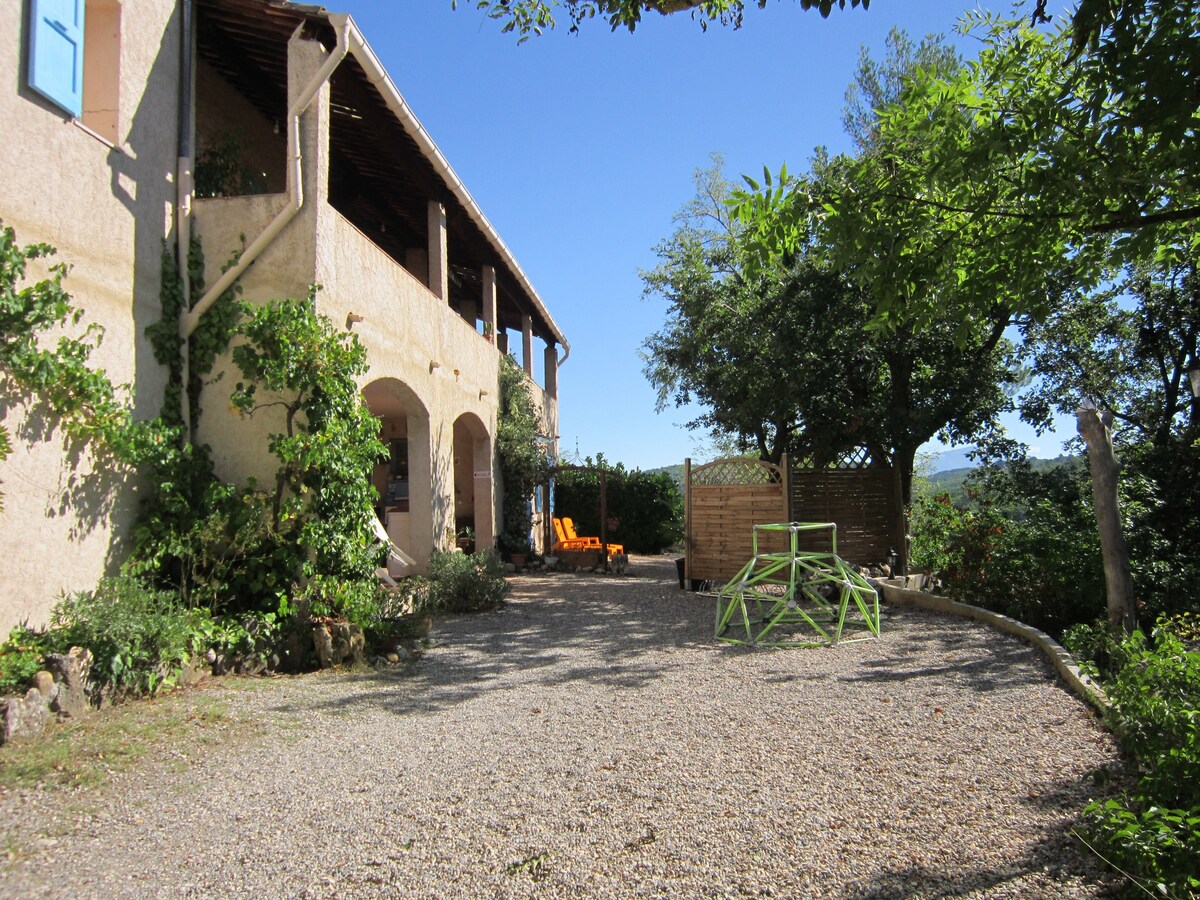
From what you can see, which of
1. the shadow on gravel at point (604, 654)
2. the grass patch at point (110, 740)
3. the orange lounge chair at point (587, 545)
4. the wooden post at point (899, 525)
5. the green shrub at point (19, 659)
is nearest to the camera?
the grass patch at point (110, 740)

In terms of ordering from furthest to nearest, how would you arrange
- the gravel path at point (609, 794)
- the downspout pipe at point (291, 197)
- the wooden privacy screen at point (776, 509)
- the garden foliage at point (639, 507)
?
1. the garden foliage at point (639, 507)
2. the wooden privacy screen at point (776, 509)
3. the downspout pipe at point (291, 197)
4. the gravel path at point (609, 794)

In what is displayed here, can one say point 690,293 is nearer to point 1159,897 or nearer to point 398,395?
point 398,395

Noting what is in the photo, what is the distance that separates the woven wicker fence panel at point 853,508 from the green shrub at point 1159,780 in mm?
8198

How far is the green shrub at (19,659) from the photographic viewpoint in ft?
16.1

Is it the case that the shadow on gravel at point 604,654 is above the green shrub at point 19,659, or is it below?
below

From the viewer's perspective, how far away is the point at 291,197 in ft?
25.0

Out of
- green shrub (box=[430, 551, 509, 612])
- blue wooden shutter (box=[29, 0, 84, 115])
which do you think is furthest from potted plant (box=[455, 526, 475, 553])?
blue wooden shutter (box=[29, 0, 84, 115])

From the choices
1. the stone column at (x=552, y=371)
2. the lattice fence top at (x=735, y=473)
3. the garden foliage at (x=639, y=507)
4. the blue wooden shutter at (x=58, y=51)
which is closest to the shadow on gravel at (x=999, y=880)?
the blue wooden shutter at (x=58, y=51)

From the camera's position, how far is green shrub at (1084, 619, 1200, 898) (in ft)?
9.14

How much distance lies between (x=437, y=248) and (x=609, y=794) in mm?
9315

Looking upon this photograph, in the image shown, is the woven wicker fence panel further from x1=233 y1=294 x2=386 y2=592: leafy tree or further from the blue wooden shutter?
the blue wooden shutter

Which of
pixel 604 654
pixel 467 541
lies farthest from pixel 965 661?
pixel 467 541

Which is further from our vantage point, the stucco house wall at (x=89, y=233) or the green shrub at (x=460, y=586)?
the green shrub at (x=460, y=586)

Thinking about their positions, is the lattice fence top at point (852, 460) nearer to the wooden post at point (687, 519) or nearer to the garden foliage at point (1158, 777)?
the wooden post at point (687, 519)
